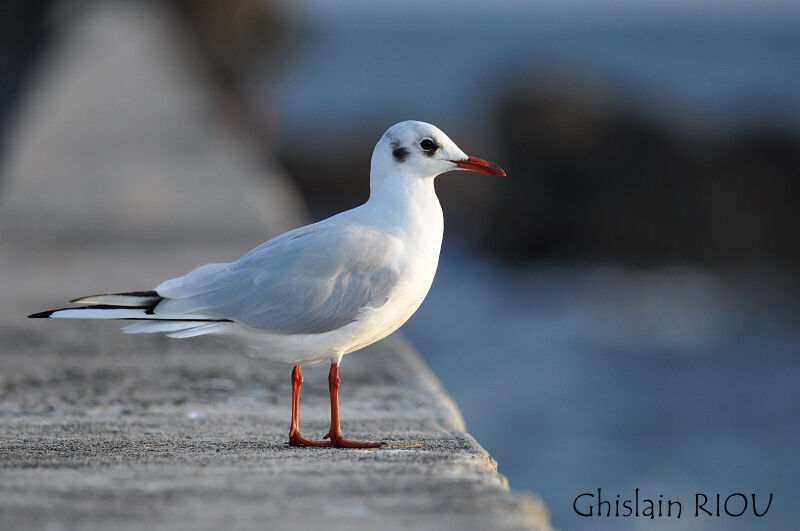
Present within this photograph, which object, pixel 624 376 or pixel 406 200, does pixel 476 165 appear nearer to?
pixel 406 200

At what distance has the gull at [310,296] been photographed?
11.0 ft

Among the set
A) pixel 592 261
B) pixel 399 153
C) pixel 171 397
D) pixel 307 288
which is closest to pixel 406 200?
pixel 399 153

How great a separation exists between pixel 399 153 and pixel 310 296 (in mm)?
622

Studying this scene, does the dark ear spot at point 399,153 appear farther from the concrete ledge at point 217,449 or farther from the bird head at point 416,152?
the concrete ledge at point 217,449

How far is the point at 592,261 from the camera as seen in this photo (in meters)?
14.7

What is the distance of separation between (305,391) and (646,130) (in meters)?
13.3

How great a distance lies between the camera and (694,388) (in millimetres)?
10688

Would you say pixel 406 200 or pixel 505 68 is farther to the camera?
pixel 505 68

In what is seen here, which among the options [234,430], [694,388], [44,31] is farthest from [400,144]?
[44,31]

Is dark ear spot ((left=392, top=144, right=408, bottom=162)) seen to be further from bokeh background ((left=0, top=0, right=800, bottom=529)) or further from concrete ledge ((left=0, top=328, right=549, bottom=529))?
bokeh background ((left=0, top=0, right=800, bottom=529))

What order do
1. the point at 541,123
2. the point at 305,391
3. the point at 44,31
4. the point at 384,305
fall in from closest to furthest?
the point at 384,305 → the point at 305,391 → the point at 44,31 → the point at 541,123

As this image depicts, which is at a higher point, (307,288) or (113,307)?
(307,288)

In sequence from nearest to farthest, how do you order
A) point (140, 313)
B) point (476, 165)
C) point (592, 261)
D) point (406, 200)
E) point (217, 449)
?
point (217, 449) → point (140, 313) → point (406, 200) → point (476, 165) → point (592, 261)

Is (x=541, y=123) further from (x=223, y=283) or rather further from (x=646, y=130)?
(x=223, y=283)
